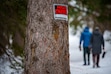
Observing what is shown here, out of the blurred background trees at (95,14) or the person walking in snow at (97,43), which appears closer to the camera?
the person walking in snow at (97,43)

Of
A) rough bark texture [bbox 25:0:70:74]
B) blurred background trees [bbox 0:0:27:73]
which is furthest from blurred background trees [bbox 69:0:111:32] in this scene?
rough bark texture [bbox 25:0:70:74]

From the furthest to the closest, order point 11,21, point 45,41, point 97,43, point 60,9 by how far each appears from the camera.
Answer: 1. point 97,43
2. point 11,21
3. point 60,9
4. point 45,41

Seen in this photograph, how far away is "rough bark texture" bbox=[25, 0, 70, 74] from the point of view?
24.5ft

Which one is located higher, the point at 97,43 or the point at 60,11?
the point at 60,11

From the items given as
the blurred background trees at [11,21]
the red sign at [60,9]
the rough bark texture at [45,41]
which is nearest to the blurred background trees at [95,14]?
the blurred background trees at [11,21]

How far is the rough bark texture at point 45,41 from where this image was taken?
24.5 feet

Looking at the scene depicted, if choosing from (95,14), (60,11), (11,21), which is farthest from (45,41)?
(95,14)

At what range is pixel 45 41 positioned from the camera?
7.48 metres

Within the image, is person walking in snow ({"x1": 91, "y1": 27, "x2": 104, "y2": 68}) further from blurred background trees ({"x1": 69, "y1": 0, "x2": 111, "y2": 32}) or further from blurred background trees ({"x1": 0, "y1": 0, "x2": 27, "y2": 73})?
blurred background trees ({"x1": 0, "y1": 0, "x2": 27, "y2": 73})

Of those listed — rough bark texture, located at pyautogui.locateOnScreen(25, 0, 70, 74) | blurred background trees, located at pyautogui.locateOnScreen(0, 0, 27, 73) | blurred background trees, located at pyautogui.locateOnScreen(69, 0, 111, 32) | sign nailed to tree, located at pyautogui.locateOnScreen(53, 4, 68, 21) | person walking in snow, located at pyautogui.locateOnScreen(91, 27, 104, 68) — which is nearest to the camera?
rough bark texture, located at pyautogui.locateOnScreen(25, 0, 70, 74)

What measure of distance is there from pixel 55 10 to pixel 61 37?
2.07 feet

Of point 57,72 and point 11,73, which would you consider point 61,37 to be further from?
point 11,73

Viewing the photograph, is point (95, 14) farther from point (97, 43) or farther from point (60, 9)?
point (60, 9)

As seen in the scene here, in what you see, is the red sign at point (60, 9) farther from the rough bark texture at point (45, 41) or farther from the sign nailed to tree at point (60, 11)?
the rough bark texture at point (45, 41)
